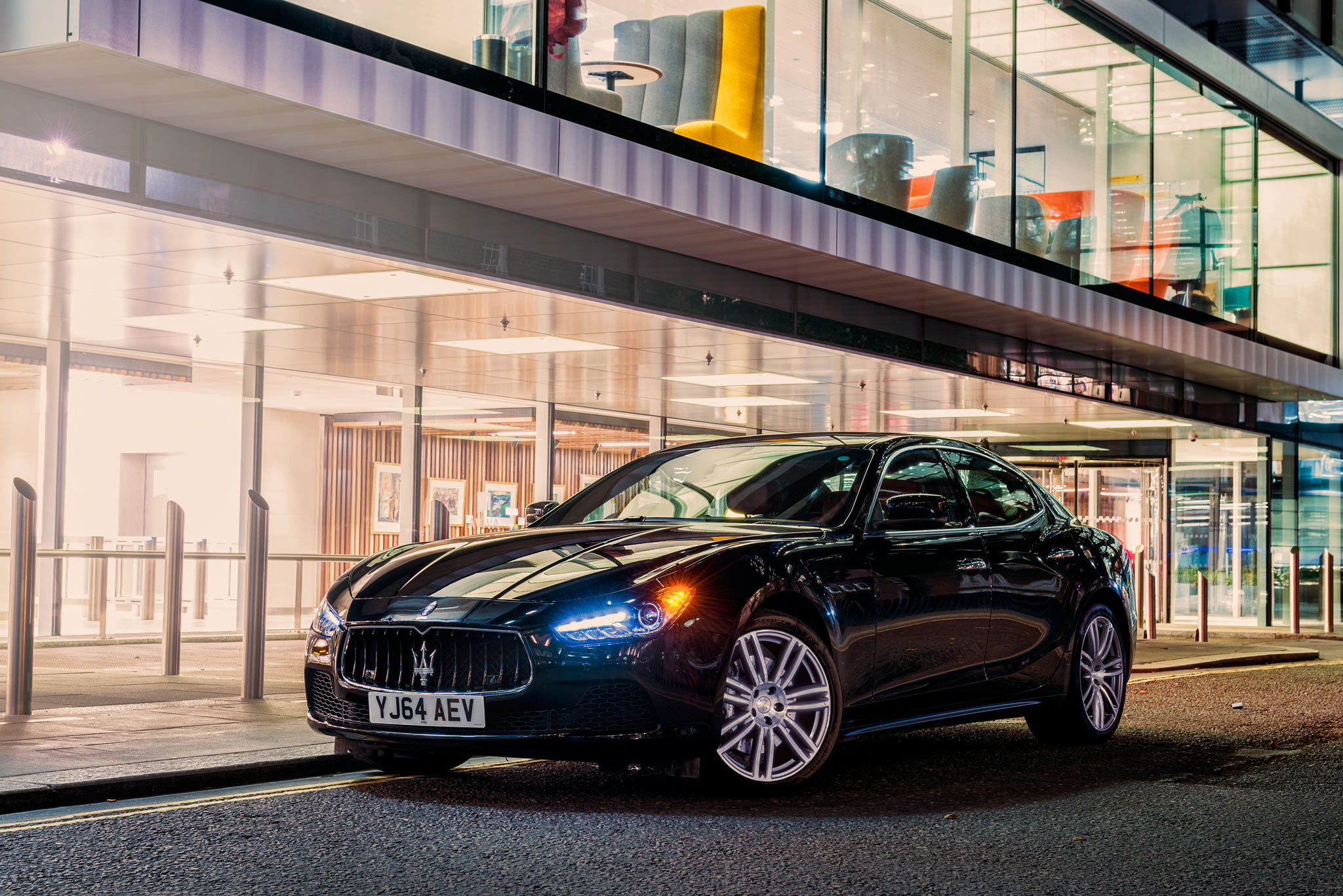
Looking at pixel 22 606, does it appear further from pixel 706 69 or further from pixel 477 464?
pixel 477 464

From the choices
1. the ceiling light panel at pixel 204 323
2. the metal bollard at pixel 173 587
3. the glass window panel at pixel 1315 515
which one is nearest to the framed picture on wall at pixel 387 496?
the ceiling light panel at pixel 204 323

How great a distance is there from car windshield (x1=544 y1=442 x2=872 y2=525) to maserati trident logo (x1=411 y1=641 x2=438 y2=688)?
172 centimetres

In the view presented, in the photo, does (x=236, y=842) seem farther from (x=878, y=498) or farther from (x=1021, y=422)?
(x=1021, y=422)

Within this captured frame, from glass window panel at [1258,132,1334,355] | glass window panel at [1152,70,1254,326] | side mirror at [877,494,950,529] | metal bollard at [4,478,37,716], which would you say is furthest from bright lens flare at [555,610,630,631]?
glass window panel at [1258,132,1334,355]

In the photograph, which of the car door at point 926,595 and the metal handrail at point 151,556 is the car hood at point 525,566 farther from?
the metal handrail at point 151,556

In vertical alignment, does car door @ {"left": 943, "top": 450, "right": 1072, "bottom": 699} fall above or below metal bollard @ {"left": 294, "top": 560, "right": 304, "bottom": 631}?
above

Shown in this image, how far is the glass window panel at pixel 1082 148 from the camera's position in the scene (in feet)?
59.5

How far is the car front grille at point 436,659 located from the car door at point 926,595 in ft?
5.75

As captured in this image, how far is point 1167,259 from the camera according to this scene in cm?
2070

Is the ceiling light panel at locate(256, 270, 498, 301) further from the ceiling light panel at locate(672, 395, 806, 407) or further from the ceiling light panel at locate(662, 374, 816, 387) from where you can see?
the ceiling light panel at locate(672, 395, 806, 407)

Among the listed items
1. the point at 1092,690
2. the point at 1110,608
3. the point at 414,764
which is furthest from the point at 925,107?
the point at 414,764

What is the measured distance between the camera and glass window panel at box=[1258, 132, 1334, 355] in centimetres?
2578

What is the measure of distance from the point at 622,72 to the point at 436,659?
6.97 metres

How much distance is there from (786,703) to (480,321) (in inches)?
316
